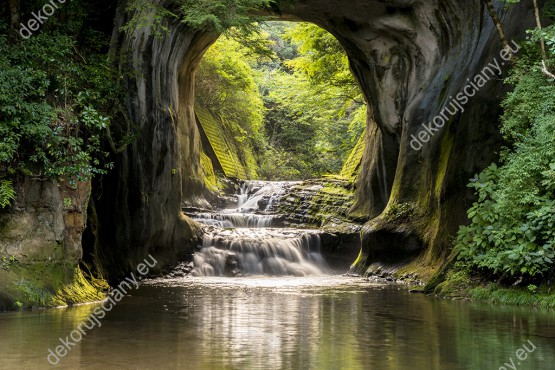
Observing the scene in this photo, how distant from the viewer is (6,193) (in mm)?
9477

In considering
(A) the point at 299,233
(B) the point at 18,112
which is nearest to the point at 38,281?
(B) the point at 18,112

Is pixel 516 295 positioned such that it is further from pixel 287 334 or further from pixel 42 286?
pixel 42 286

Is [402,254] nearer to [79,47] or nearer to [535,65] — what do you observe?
[535,65]

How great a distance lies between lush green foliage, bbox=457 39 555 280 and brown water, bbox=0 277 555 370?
939 millimetres

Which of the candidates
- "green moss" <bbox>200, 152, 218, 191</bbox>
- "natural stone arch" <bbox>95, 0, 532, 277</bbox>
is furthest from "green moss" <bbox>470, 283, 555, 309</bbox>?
"green moss" <bbox>200, 152, 218, 191</bbox>

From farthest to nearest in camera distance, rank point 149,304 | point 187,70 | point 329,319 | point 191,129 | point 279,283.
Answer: point 191,129 → point 187,70 → point 279,283 → point 149,304 → point 329,319

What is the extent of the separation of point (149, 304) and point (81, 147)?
10.5ft

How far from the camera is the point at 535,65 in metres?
11.2

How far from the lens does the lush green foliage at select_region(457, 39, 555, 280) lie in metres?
9.96

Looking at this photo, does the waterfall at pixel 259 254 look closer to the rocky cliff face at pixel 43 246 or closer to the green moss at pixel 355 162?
the green moss at pixel 355 162

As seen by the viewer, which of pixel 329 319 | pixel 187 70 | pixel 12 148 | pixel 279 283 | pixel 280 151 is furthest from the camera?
pixel 280 151

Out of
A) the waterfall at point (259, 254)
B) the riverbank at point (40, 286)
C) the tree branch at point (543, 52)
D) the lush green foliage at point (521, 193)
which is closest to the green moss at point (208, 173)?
the waterfall at point (259, 254)

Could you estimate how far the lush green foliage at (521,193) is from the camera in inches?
392

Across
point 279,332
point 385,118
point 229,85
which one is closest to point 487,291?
point 279,332
